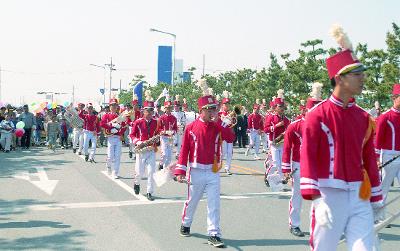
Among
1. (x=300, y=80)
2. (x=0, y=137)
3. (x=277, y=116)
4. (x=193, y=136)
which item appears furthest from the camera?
(x=300, y=80)

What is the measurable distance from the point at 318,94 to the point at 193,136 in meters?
2.20

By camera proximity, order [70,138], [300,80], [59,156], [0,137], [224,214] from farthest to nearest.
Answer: [300,80] → [70,138] → [0,137] → [59,156] → [224,214]

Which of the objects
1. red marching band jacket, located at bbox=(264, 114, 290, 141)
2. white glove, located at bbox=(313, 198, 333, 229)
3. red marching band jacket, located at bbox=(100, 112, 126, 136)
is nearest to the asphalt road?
red marching band jacket, located at bbox=(100, 112, 126, 136)

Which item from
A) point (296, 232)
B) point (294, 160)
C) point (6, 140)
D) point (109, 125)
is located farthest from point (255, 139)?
point (296, 232)

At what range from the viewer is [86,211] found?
9922mm

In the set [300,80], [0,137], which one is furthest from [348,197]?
[300,80]

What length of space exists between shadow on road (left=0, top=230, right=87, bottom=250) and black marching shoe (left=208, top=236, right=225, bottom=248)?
5.96 feet

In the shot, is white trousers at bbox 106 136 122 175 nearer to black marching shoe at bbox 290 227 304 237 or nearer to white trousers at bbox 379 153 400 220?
black marching shoe at bbox 290 227 304 237

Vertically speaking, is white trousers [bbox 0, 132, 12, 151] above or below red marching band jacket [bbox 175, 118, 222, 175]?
below

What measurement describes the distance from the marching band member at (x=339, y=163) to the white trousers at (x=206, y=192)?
10.5ft

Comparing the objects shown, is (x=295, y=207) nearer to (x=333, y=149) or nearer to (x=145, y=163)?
(x=333, y=149)

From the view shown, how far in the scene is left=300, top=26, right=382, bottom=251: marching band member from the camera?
14.5 ft

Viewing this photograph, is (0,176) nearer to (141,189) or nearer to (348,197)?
(141,189)

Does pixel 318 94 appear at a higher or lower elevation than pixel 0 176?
higher
